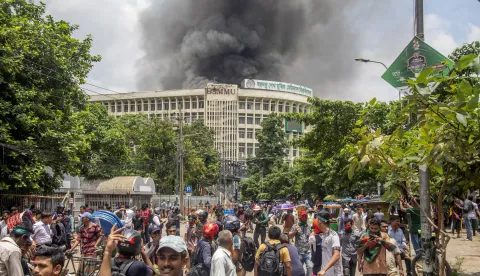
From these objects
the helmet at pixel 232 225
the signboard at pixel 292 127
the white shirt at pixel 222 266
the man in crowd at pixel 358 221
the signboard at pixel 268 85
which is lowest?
the man in crowd at pixel 358 221

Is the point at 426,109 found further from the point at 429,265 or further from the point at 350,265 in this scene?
the point at 350,265

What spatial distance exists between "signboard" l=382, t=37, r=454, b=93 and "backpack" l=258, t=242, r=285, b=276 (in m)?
2.60

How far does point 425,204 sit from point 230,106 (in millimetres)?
91796

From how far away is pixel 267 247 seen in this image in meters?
6.52

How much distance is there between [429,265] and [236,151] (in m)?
91.0

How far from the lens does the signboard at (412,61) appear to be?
6387 millimetres

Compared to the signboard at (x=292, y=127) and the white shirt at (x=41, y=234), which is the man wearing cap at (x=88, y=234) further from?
the signboard at (x=292, y=127)

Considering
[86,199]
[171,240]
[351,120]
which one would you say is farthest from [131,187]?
[171,240]

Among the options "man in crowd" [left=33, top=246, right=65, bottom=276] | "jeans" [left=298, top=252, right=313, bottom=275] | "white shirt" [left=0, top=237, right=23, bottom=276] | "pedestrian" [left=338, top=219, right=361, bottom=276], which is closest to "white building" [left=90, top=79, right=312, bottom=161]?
"pedestrian" [left=338, top=219, right=361, bottom=276]

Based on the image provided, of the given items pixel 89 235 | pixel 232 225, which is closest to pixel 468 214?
pixel 232 225

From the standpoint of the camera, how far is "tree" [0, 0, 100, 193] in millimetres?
22125

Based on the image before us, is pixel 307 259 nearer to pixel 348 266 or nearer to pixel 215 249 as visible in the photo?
pixel 348 266

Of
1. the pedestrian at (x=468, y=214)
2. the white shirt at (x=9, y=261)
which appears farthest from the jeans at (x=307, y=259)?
the pedestrian at (x=468, y=214)

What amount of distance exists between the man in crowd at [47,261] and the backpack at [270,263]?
3.02 metres
